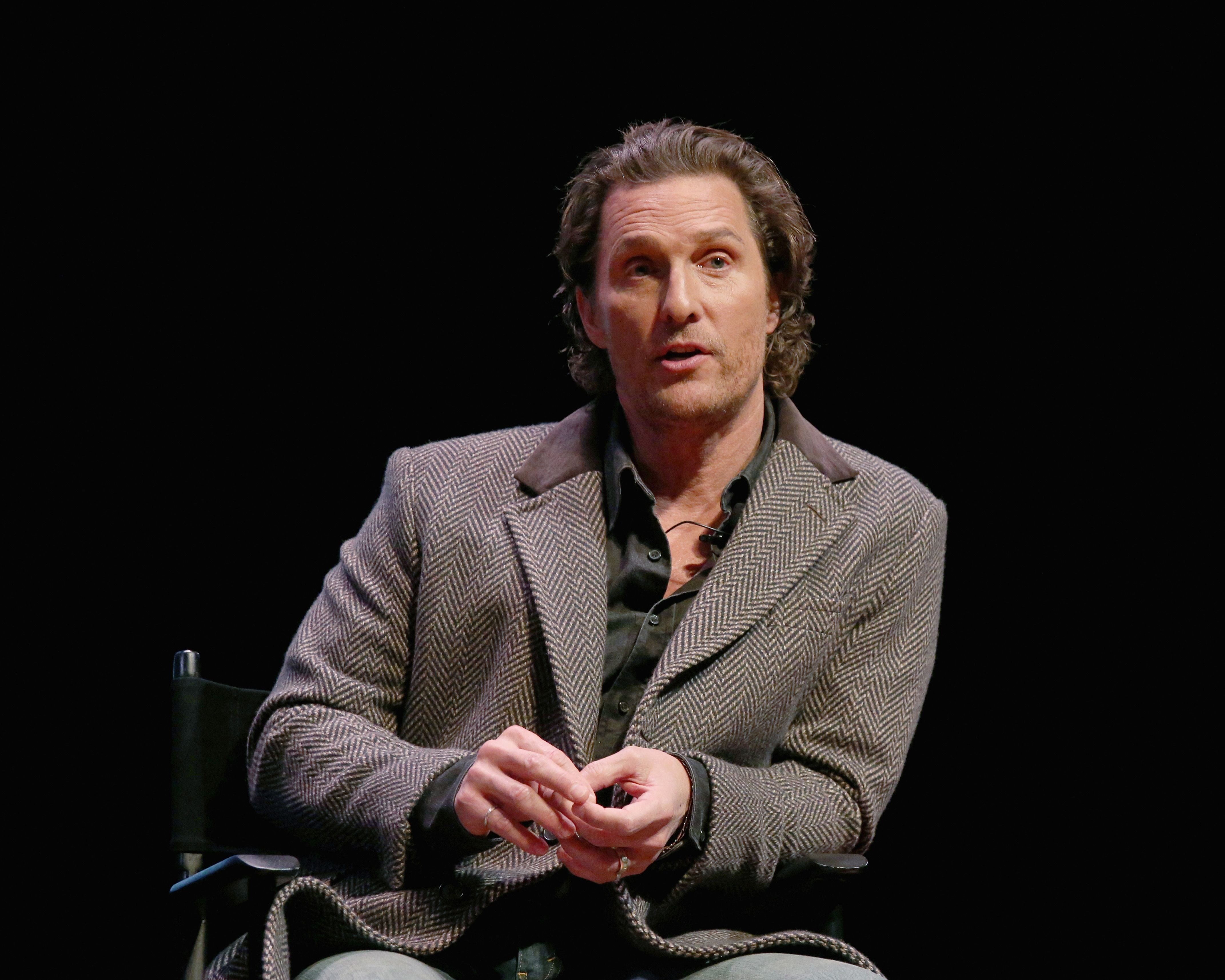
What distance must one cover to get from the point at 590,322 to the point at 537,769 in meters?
1.00

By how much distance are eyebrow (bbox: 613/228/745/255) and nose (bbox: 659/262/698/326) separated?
0.18ft

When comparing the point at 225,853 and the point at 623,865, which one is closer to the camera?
the point at 623,865

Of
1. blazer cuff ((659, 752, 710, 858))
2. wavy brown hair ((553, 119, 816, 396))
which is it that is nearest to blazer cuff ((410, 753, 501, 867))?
blazer cuff ((659, 752, 710, 858))

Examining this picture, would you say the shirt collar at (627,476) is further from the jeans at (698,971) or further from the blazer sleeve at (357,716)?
the jeans at (698,971)

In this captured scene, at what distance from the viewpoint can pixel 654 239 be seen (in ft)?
7.65

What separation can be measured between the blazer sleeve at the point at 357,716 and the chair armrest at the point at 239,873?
142mm

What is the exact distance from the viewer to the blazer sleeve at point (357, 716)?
1.95m

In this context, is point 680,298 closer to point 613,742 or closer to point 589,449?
point 589,449

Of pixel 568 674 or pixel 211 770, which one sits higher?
pixel 568 674

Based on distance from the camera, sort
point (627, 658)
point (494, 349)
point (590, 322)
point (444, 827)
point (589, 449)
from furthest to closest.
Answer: point (494, 349) → point (590, 322) → point (589, 449) → point (627, 658) → point (444, 827)

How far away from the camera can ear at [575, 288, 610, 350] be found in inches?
98.6

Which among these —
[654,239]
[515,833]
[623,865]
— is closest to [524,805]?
[515,833]

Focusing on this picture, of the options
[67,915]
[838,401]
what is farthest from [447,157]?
[67,915]

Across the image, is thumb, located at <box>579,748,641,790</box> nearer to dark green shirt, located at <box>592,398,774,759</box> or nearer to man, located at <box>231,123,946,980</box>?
man, located at <box>231,123,946,980</box>
